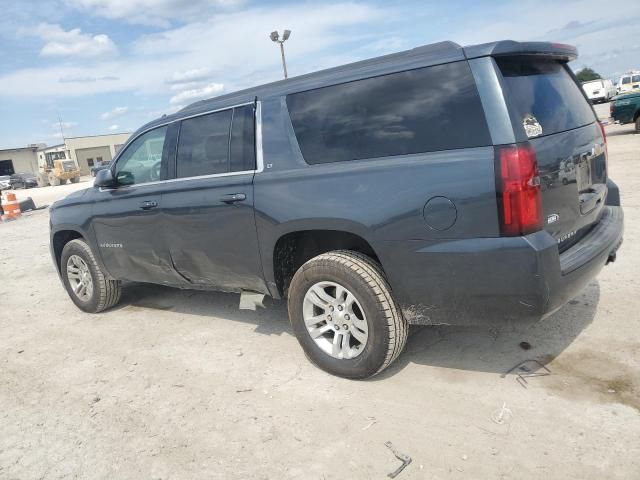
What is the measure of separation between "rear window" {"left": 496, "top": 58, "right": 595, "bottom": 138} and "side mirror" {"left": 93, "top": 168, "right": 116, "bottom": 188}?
11.4ft

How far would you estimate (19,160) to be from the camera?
70.8 metres

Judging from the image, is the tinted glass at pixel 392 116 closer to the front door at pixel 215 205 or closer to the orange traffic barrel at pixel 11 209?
the front door at pixel 215 205

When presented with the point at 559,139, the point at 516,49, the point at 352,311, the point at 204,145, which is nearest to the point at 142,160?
the point at 204,145

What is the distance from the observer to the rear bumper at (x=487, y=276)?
102 inches

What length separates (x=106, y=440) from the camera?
301cm

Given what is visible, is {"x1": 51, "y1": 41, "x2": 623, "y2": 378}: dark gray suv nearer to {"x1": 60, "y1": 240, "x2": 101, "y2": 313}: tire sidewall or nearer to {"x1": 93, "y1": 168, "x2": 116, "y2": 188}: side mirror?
{"x1": 93, "y1": 168, "x2": 116, "y2": 188}: side mirror

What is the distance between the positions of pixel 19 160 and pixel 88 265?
254ft

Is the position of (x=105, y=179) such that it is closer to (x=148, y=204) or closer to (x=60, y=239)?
(x=148, y=204)

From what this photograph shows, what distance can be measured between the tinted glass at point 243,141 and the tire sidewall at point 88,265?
2352mm

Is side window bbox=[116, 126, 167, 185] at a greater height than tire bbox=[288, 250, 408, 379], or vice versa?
side window bbox=[116, 126, 167, 185]

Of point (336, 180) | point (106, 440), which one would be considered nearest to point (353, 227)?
point (336, 180)

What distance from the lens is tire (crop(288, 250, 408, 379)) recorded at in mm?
3055

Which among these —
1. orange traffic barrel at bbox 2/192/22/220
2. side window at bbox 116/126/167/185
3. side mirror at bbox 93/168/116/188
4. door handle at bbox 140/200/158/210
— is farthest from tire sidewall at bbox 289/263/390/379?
orange traffic barrel at bbox 2/192/22/220

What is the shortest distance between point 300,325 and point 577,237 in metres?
1.83
